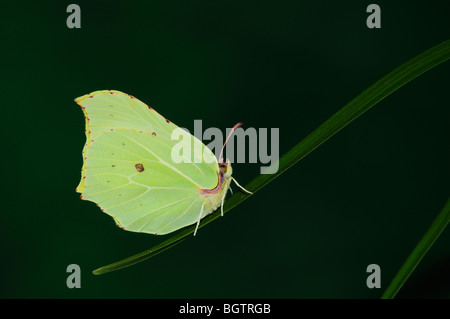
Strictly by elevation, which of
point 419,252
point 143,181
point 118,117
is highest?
point 118,117

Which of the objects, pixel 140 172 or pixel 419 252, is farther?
pixel 140 172

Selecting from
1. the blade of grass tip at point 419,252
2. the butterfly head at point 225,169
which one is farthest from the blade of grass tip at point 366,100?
the butterfly head at point 225,169

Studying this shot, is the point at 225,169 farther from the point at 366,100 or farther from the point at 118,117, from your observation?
the point at 366,100

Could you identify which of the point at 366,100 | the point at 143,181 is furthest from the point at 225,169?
the point at 366,100

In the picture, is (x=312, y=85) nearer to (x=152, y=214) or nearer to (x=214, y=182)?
(x=214, y=182)

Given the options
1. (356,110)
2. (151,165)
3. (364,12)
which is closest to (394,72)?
(356,110)

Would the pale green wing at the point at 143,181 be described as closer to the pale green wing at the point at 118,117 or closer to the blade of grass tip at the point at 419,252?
the pale green wing at the point at 118,117
